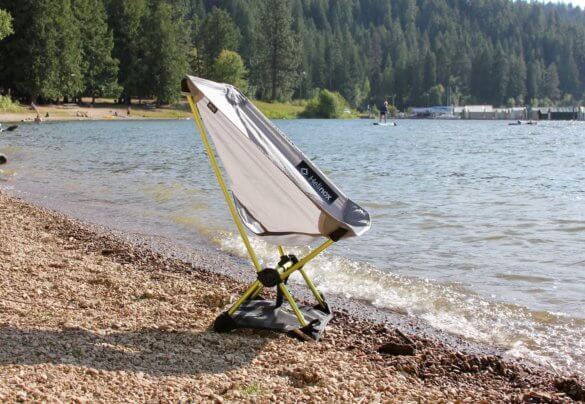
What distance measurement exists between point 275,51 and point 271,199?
463 feet

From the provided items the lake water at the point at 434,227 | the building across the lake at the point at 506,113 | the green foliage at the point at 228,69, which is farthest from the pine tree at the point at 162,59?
the building across the lake at the point at 506,113

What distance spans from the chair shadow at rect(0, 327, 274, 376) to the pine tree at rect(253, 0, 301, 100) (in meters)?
140

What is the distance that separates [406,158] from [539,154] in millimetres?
10025

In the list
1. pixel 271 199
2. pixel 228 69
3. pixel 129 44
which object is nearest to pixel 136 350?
pixel 271 199

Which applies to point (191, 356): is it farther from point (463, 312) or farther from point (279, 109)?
point (279, 109)

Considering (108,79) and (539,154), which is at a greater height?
(108,79)

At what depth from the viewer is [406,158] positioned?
3700cm

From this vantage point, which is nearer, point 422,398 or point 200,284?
point 422,398

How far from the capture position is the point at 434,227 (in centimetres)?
1461

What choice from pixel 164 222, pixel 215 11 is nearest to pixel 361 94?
pixel 215 11

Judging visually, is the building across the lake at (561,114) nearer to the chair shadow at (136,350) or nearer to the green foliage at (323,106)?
the green foliage at (323,106)

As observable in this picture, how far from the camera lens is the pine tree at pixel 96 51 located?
95.1 m

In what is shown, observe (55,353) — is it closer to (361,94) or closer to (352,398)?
(352,398)

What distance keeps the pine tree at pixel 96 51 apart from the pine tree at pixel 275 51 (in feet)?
162
